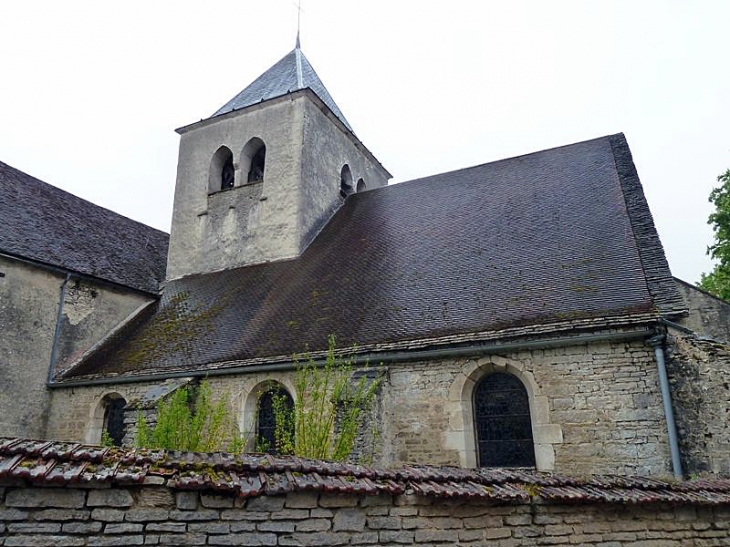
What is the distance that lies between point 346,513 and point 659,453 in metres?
5.00

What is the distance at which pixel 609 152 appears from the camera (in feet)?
39.2

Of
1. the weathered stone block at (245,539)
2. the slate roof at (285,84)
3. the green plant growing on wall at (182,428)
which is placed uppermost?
the slate roof at (285,84)

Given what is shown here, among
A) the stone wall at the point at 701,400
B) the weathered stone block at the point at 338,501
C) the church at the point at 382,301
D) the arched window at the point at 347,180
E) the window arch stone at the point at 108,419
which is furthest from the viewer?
the arched window at the point at 347,180

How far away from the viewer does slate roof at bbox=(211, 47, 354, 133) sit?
653 inches

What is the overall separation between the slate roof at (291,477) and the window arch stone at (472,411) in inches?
108

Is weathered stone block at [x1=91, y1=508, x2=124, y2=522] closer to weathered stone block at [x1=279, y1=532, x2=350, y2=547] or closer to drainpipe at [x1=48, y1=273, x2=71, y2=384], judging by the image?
weathered stone block at [x1=279, y1=532, x2=350, y2=547]

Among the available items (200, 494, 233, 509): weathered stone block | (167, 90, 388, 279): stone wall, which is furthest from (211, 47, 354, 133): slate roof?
(200, 494, 233, 509): weathered stone block

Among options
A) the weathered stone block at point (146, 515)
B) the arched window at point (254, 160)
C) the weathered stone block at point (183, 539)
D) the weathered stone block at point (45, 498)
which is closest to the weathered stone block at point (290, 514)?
the weathered stone block at point (183, 539)

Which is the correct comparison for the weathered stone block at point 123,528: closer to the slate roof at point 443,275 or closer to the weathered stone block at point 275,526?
the weathered stone block at point 275,526

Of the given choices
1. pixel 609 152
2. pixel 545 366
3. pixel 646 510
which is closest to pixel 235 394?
pixel 545 366

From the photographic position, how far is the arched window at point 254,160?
1602 cm

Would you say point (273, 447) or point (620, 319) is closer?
point (620, 319)

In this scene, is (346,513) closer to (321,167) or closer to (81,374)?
(81,374)

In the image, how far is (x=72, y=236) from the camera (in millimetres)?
13961
